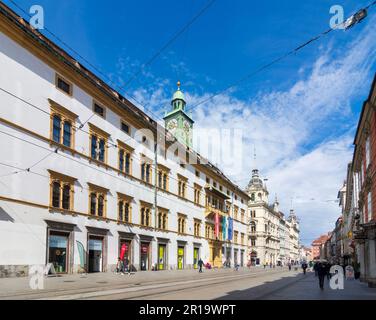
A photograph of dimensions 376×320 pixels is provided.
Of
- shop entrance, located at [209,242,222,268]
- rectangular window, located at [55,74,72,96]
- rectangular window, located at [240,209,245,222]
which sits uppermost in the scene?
rectangular window, located at [55,74,72,96]

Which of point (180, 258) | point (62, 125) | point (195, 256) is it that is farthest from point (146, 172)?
point (195, 256)

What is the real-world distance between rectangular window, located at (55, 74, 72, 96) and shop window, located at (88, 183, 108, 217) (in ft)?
23.2

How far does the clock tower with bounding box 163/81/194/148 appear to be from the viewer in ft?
219

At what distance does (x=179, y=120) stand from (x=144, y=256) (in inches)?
1230

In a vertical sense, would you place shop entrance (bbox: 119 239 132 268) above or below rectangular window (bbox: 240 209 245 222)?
below

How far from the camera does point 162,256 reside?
143 feet

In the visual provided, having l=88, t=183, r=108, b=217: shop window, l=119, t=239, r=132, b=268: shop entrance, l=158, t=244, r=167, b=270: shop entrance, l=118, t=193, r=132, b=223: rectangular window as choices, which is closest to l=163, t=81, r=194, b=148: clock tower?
l=158, t=244, r=167, b=270: shop entrance

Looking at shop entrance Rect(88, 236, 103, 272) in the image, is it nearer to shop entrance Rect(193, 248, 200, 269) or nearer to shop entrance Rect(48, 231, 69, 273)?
shop entrance Rect(48, 231, 69, 273)

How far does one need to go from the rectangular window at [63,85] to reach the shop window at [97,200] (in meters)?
7.07

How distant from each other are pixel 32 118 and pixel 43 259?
891 cm

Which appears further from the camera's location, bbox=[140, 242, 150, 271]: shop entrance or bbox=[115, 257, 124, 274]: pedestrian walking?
bbox=[140, 242, 150, 271]: shop entrance

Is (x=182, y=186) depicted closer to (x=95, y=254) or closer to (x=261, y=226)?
(x=95, y=254)

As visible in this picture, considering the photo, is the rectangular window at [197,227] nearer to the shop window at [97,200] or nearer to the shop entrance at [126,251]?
the shop entrance at [126,251]
